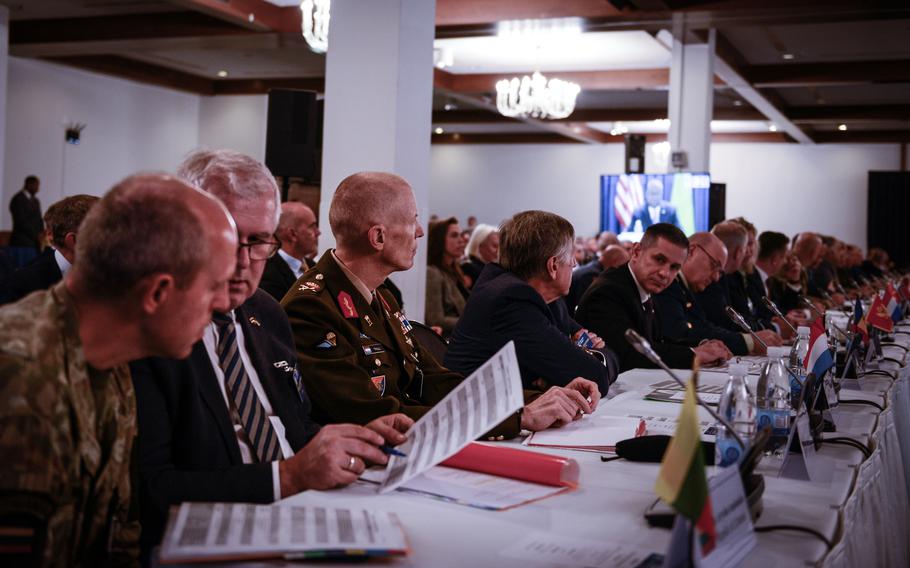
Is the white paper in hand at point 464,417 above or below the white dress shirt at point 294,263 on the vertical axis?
below

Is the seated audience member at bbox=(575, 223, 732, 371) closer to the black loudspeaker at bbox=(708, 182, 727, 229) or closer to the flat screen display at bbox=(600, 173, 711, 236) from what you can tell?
the flat screen display at bbox=(600, 173, 711, 236)

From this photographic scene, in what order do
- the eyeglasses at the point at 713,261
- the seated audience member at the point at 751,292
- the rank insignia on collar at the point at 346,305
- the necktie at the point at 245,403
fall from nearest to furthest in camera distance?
1. the necktie at the point at 245,403
2. the rank insignia on collar at the point at 346,305
3. the eyeglasses at the point at 713,261
4. the seated audience member at the point at 751,292

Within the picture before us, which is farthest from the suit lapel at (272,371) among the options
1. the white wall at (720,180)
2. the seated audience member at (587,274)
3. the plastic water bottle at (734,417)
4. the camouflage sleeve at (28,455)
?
the white wall at (720,180)

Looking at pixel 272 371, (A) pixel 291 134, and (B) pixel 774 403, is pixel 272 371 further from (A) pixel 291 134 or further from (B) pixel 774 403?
(A) pixel 291 134

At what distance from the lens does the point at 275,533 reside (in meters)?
1.24

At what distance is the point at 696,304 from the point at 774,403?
10.0 feet

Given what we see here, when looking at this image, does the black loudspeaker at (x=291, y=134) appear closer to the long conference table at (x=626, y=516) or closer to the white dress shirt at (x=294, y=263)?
the white dress shirt at (x=294, y=263)

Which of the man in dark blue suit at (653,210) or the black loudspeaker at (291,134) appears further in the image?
the man in dark blue suit at (653,210)

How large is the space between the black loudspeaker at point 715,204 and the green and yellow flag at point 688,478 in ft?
22.9

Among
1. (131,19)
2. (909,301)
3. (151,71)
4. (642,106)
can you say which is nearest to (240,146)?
(151,71)

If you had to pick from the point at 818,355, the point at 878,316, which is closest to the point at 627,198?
the point at 878,316

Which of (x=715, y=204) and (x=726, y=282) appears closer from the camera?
(x=726, y=282)

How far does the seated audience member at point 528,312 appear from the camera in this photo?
2.88 m

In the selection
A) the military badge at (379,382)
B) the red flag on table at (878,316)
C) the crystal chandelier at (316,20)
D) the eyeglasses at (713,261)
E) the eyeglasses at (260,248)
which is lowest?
the military badge at (379,382)
